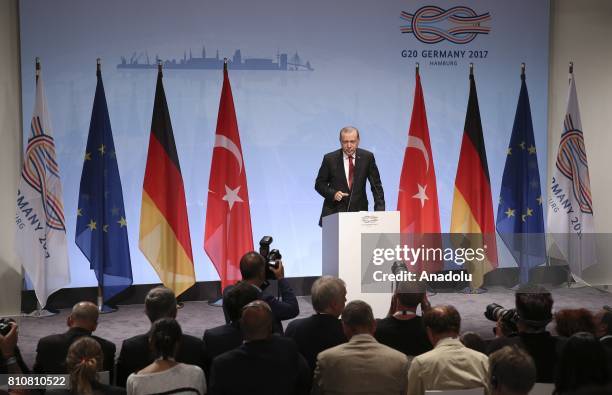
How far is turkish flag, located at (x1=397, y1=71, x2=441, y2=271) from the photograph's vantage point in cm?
804

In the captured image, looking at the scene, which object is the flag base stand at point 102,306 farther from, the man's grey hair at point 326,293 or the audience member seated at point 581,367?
the audience member seated at point 581,367

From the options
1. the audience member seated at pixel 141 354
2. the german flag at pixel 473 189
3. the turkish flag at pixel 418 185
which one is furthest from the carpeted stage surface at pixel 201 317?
the audience member seated at pixel 141 354

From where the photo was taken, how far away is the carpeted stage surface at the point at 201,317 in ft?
19.9

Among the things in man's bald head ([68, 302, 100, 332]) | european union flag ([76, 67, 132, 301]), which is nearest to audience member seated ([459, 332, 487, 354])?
man's bald head ([68, 302, 100, 332])

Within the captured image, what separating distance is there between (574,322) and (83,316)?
2426 millimetres

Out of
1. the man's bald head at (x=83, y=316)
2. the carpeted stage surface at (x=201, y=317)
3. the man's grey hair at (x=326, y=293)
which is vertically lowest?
the carpeted stage surface at (x=201, y=317)

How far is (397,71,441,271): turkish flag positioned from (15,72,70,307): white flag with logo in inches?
139

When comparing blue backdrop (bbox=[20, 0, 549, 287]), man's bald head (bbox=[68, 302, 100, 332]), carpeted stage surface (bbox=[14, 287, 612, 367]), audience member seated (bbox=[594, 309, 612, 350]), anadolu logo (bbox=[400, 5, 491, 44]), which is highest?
anadolu logo (bbox=[400, 5, 491, 44])

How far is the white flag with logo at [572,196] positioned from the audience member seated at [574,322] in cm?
492

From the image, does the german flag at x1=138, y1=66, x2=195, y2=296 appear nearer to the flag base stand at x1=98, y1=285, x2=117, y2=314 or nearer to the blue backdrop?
the blue backdrop

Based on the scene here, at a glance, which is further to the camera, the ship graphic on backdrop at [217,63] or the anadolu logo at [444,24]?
the anadolu logo at [444,24]

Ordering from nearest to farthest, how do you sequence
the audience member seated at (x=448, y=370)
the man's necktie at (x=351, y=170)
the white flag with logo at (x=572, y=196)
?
the audience member seated at (x=448, y=370)
the man's necktie at (x=351, y=170)
the white flag with logo at (x=572, y=196)

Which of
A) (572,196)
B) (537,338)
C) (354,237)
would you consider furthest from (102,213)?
(572,196)

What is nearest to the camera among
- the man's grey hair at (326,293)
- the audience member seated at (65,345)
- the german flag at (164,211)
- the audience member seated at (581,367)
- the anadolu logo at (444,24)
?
the audience member seated at (581,367)
